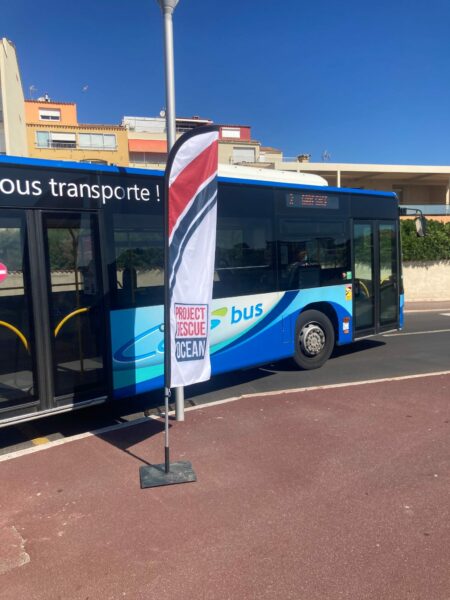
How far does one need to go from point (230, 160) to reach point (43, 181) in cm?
3996

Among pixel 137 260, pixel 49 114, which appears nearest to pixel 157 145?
pixel 49 114

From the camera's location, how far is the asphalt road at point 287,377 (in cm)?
565

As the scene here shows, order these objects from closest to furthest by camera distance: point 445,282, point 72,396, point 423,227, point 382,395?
point 72,396, point 382,395, point 423,227, point 445,282

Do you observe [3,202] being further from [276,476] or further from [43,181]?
[276,476]

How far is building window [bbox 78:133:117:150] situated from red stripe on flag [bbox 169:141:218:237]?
132ft

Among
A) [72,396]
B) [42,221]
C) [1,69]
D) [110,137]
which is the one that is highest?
[110,137]

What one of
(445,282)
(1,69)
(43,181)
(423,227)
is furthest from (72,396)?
(1,69)

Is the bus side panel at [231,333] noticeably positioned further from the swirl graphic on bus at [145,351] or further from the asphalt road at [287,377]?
the asphalt road at [287,377]

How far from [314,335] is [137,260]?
3.75 m

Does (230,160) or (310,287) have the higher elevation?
(230,160)

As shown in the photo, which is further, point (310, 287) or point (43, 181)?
point (310, 287)

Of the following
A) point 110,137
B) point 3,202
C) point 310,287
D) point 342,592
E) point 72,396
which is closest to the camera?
point 342,592

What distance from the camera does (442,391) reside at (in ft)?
21.5

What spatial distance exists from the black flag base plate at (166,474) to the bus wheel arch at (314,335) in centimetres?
397
